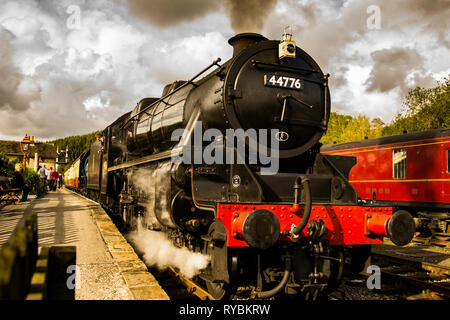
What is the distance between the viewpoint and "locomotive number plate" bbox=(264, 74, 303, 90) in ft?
14.1

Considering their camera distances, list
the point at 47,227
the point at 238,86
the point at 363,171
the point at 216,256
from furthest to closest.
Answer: the point at 363,171 < the point at 47,227 < the point at 238,86 < the point at 216,256

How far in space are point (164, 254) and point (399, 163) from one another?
796 centimetres

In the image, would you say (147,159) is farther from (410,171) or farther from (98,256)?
(410,171)

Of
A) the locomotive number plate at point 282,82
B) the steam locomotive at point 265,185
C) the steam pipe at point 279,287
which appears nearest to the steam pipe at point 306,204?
the steam locomotive at point 265,185

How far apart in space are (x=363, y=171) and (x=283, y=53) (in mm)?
8748

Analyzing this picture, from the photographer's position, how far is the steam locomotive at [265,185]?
3.63m

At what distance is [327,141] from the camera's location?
101ft

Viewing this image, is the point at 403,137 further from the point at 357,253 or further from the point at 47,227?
the point at 47,227

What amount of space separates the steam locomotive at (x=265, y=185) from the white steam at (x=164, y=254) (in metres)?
0.20

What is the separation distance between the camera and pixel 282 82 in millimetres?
4379

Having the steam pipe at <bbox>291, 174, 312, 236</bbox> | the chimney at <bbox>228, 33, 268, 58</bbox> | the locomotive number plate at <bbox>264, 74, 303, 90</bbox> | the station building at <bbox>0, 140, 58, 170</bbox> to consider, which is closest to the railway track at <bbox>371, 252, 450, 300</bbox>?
the steam pipe at <bbox>291, 174, 312, 236</bbox>

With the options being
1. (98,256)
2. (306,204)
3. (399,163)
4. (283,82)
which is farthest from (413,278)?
(399,163)

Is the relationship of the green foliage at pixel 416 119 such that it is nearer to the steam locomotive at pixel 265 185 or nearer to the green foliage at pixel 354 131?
the green foliage at pixel 354 131
